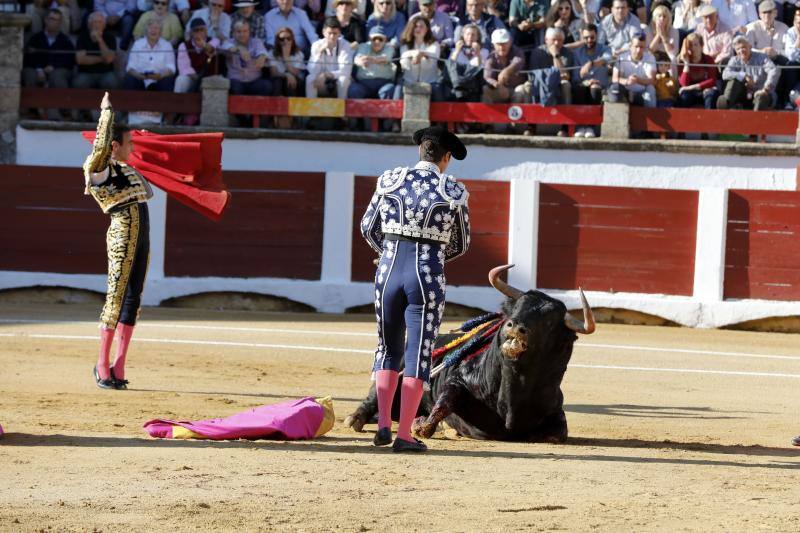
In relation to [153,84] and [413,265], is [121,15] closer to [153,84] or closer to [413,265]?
[153,84]

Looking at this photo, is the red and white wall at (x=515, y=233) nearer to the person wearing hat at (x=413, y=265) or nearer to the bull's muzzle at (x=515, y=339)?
the bull's muzzle at (x=515, y=339)

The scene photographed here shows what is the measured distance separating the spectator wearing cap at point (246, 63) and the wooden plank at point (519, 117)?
1.70 m

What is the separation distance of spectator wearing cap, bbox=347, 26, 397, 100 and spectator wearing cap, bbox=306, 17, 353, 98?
0.32 feet

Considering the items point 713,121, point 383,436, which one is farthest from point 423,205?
point 713,121

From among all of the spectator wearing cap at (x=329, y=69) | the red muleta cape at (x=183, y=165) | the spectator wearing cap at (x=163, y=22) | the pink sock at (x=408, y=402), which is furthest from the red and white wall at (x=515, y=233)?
the pink sock at (x=408, y=402)

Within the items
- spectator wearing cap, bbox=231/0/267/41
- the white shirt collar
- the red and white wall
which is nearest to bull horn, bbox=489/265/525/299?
the white shirt collar

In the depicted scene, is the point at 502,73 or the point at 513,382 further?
the point at 502,73

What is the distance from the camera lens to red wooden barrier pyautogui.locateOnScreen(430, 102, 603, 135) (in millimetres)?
13891

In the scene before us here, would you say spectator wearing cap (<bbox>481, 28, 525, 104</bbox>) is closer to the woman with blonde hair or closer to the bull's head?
the woman with blonde hair

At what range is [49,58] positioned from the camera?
14.6m

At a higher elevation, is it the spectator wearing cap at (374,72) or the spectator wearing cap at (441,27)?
the spectator wearing cap at (441,27)

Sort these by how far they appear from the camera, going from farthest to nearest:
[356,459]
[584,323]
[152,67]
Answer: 1. [152,67]
2. [584,323]
3. [356,459]

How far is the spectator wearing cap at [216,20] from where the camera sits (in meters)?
14.2

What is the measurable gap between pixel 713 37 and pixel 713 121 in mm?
826
